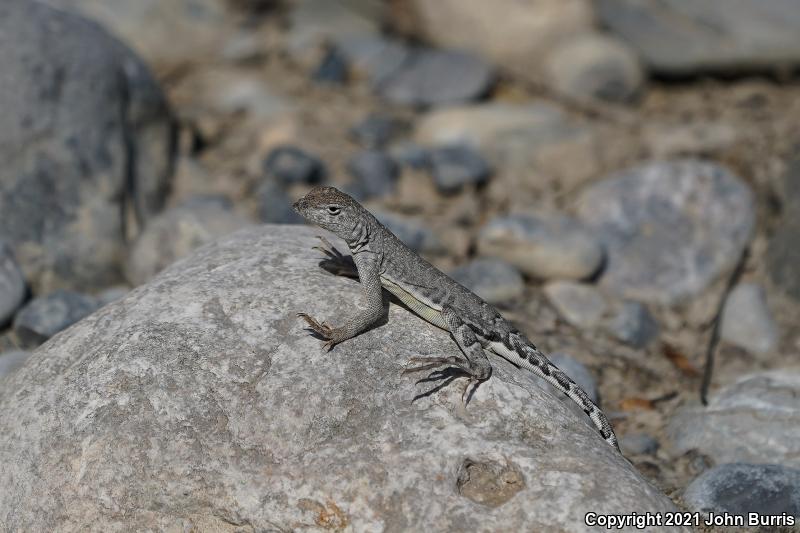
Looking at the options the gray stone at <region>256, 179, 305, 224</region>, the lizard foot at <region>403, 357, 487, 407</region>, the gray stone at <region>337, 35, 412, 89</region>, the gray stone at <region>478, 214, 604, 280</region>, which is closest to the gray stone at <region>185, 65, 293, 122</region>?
the gray stone at <region>337, 35, 412, 89</region>

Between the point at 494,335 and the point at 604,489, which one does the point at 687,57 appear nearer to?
the point at 494,335

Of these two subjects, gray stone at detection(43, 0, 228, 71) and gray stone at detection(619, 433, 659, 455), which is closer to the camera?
gray stone at detection(619, 433, 659, 455)

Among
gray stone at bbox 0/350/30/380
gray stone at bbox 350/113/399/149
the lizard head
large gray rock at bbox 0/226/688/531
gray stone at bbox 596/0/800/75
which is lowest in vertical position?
gray stone at bbox 350/113/399/149

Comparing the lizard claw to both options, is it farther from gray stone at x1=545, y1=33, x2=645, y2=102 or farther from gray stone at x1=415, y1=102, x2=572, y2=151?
gray stone at x1=545, y1=33, x2=645, y2=102

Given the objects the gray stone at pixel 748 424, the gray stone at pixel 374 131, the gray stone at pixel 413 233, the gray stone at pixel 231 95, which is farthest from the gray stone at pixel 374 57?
the gray stone at pixel 748 424

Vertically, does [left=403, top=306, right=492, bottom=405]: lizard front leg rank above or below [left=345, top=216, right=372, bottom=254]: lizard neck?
below

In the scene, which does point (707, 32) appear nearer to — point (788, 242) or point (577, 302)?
point (788, 242)

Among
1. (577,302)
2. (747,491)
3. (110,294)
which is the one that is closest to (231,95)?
(110,294)

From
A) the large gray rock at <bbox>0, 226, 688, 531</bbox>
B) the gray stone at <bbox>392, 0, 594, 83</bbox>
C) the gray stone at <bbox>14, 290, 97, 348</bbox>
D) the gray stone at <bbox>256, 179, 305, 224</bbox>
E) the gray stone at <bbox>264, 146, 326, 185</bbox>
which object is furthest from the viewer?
the gray stone at <bbox>392, 0, 594, 83</bbox>
